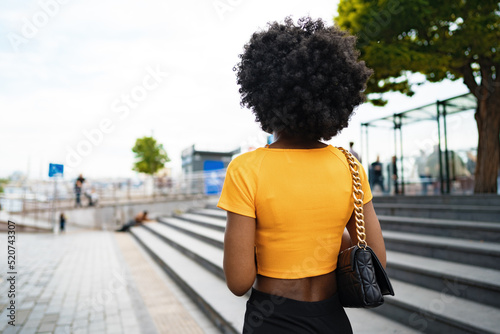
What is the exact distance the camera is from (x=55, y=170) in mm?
11586

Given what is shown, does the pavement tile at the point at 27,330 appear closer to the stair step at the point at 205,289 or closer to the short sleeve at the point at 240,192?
the stair step at the point at 205,289

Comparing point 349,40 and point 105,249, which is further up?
point 349,40

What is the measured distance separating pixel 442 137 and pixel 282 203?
974 centimetres

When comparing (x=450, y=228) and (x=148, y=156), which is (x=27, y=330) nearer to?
(x=450, y=228)

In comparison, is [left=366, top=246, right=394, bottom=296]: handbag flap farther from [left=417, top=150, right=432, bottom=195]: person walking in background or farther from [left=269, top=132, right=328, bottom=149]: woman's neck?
[left=417, top=150, right=432, bottom=195]: person walking in background

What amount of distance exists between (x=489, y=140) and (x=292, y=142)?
9.34m

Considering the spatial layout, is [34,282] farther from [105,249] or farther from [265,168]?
[265,168]

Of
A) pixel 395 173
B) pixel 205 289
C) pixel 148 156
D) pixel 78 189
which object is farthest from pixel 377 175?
pixel 148 156


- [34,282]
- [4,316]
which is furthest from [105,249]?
[4,316]

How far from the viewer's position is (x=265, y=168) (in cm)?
115

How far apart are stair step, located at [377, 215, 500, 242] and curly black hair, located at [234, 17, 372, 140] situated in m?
4.03

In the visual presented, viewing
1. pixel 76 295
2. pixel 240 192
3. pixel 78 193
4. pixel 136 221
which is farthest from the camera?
pixel 78 193

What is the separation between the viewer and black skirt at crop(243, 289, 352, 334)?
1.20 metres

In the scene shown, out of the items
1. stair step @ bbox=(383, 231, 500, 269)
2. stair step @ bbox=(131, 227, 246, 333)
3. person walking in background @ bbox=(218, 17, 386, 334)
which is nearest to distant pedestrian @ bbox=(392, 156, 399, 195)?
stair step @ bbox=(383, 231, 500, 269)
